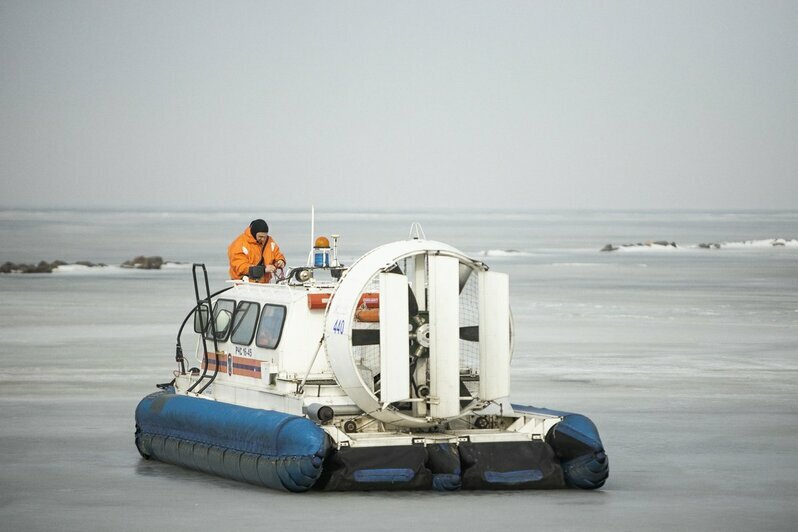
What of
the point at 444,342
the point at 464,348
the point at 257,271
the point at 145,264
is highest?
the point at 257,271

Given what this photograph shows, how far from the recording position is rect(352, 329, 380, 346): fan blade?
1116cm

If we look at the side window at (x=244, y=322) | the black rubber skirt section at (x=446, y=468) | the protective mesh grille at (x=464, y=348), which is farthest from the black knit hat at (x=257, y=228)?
the black rubber skirt section at (x=446, y=468)

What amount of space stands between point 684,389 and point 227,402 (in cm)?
663

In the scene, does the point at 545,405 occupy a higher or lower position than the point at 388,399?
lower

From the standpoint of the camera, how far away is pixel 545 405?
1599 cm

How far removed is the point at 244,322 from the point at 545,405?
4641 millimetres

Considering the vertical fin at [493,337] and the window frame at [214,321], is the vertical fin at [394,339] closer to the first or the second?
the vertical fin at [493,337]

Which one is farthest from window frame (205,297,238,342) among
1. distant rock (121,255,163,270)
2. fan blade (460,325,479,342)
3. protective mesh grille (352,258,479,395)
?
distant rock (121,255,163,270)

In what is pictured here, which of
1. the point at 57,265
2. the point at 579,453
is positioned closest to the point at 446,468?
the point at 579,453

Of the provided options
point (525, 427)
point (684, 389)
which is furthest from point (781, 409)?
point (525, 427)

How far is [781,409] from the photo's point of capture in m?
15.7

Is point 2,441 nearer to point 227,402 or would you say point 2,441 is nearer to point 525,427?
point 227,402

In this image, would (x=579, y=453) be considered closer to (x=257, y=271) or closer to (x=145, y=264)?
(x=257, y=271)

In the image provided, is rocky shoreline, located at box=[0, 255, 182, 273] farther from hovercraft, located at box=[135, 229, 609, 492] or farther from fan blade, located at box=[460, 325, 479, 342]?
fan blade, located at box=[460, 325, 479, 342]
